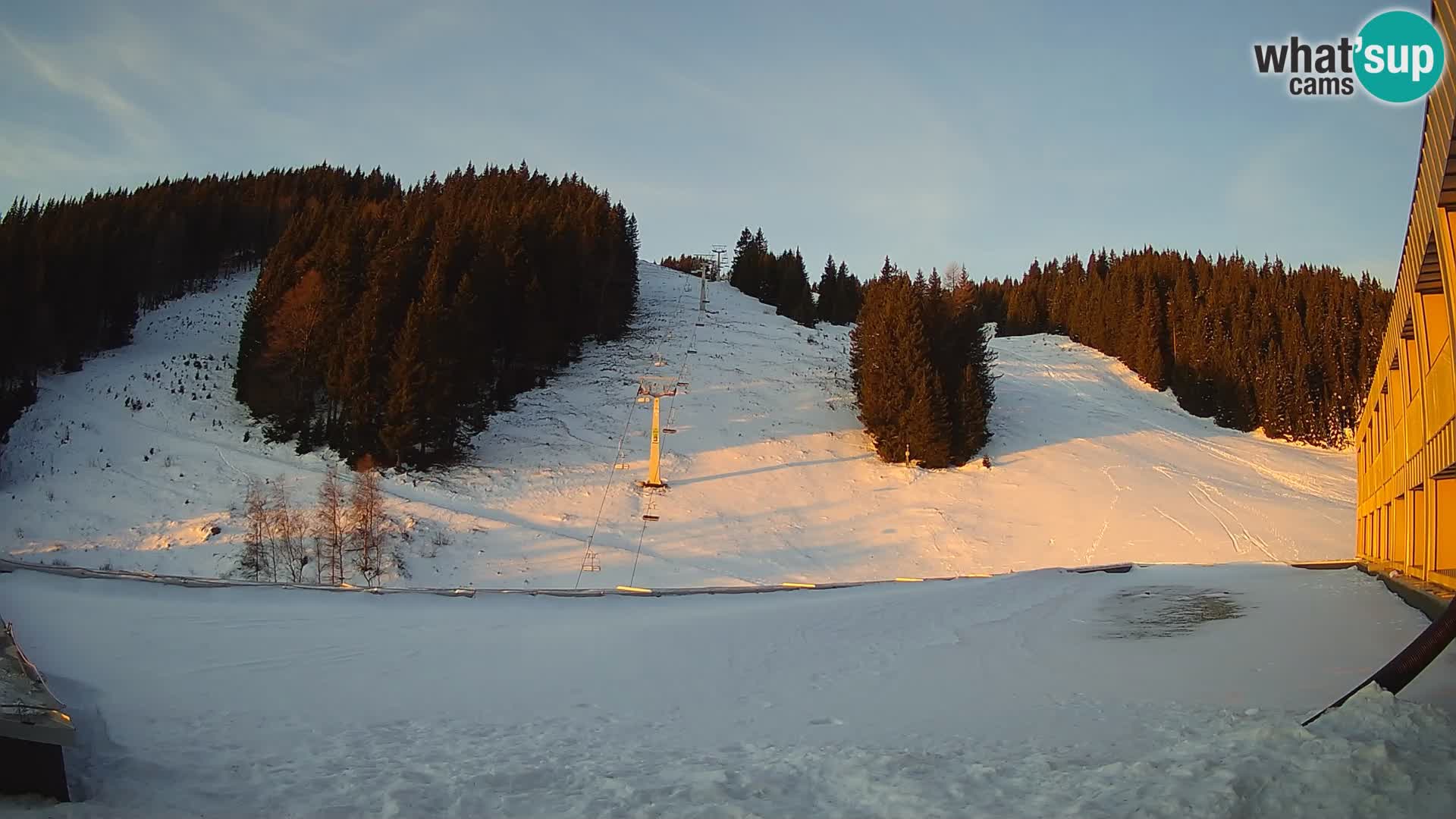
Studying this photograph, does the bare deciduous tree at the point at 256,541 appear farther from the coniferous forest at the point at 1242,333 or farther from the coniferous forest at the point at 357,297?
the coniferous forest at the point at 1242,333

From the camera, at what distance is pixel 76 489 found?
78.1ft

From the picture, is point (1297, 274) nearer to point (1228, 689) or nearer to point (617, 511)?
point (617, 511)

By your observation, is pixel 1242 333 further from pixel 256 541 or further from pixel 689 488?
pixel 256 541

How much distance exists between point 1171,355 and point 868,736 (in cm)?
6173

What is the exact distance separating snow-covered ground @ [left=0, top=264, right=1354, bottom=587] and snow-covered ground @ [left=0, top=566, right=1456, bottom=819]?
10426 mm

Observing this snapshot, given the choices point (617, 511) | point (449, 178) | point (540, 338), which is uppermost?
point (449, 178)

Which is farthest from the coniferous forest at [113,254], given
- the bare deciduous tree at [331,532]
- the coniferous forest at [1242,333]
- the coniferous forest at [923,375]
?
the coniferous forest at [1242,333]

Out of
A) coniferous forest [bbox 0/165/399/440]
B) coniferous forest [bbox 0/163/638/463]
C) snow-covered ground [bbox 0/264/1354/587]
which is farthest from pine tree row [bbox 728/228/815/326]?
coniferous forest [bbox 0/165/399/440]

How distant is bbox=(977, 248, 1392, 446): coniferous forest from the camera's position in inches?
1839

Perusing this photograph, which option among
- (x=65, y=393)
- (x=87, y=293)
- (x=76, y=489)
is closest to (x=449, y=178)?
(x=87, y=293)

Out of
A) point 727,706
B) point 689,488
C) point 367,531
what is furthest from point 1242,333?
Result: point 727,706

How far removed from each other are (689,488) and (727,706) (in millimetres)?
20579

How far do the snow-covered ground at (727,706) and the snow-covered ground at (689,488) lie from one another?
1043 centimetres

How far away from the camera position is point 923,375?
32.8m
